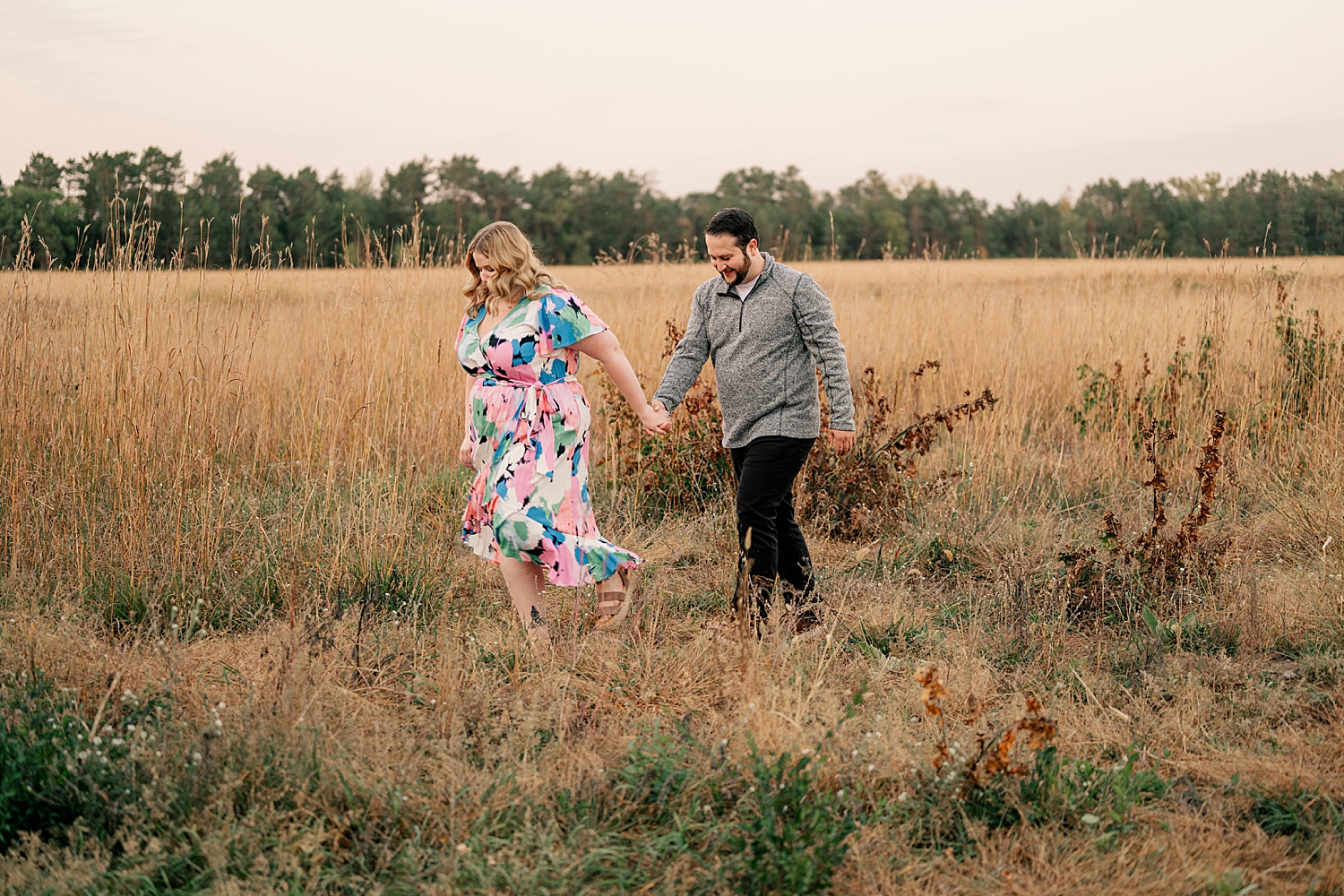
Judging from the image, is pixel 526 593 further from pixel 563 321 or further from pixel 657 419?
pixel 563 321

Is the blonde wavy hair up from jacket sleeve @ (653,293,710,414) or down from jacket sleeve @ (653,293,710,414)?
up

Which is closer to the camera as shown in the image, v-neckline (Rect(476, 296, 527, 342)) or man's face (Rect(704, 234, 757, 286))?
v-neckline (Rect(476, 296, 527, 342))

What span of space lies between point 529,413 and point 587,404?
21 centimetres

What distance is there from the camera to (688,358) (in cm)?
357

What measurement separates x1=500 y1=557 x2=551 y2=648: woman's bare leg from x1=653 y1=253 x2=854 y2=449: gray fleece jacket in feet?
2.99

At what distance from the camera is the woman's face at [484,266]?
308 centimetres

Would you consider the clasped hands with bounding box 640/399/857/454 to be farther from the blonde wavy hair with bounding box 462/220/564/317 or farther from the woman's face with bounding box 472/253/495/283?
the woman's face with bounding box 472/253/495/283

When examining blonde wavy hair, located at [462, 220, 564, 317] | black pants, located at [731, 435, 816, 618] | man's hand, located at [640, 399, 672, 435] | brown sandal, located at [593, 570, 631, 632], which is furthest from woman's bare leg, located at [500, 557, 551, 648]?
blonde wavy hair, located at [462, 220, 564, 317]

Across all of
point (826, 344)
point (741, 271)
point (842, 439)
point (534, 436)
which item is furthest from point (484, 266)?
point (842, 439)

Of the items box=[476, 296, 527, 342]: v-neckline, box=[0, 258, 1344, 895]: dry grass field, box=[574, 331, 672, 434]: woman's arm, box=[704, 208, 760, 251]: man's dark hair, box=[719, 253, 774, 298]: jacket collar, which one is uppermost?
box=[704, 208, 760, 251]: man's dark hair

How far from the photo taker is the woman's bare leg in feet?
10.4

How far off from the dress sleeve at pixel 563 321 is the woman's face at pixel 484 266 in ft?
0.68

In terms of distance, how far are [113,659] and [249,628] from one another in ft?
2.01

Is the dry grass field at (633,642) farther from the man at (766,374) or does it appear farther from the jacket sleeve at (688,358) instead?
the jacket sleeve at (688,358)
